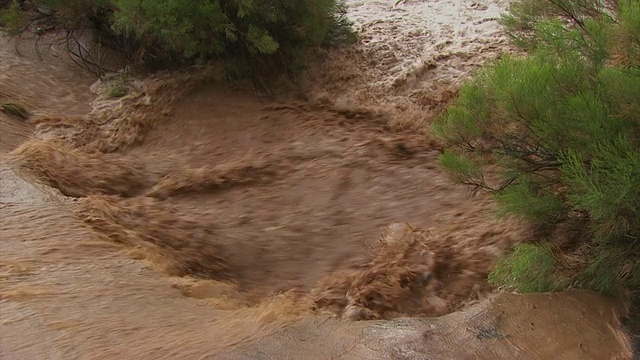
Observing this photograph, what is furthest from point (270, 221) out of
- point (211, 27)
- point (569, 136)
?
point (569, 136)

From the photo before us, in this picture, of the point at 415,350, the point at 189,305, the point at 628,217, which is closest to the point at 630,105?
the point at 628,217

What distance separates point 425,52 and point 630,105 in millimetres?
4736

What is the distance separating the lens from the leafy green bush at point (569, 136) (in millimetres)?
3566

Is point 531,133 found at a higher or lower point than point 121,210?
higher

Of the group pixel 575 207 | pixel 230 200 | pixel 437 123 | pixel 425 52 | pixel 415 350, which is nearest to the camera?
pixel 415 350

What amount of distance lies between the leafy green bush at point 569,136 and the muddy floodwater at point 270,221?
1.15 ft

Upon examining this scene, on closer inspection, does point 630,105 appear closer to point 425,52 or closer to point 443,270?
point 443,270

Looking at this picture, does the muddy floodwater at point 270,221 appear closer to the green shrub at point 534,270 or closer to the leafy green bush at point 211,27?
the green shrub at point 534,270

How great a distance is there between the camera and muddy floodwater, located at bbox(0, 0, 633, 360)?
352 cm

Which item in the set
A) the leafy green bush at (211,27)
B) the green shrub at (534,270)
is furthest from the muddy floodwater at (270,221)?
the leafy green bush at (211,27)

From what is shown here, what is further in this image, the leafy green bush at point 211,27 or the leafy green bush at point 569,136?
the leafy green bush at point 211,27

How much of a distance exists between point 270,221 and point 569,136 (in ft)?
9.95

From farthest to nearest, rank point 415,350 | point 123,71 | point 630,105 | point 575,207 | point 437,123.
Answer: point 123,71
point 437,123
point 575,207
point 630,105
point 415,350

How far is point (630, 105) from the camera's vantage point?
11.8 feet
